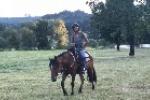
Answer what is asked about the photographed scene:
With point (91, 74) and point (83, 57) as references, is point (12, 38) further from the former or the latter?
point (83, 57)

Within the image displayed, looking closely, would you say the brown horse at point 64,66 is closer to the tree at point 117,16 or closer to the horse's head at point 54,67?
the horse's head at point 54,67

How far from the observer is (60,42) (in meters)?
139

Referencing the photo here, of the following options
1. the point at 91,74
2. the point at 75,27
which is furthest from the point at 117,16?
the point at 75,27

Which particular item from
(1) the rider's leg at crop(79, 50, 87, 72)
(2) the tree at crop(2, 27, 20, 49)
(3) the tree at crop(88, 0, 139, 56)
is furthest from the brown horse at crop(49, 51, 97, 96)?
(2) the tree at crop(2, 27, 20, 49)

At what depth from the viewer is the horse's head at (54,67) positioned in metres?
16.3

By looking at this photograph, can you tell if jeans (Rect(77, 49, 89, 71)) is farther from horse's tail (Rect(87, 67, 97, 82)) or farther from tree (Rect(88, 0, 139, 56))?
tree (Rect(88, 0, 139, 56))

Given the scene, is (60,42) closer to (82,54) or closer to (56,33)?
(56,33)

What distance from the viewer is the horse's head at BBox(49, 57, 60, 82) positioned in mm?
16344

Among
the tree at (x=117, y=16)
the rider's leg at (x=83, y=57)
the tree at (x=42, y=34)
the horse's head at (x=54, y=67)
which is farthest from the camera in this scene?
the tree at (x=42, y=34)

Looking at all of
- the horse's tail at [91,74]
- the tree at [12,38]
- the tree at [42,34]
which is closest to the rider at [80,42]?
the horse's tail at [91,74]

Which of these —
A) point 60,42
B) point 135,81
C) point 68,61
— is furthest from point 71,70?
point 60,42

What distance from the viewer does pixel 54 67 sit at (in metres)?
16.4

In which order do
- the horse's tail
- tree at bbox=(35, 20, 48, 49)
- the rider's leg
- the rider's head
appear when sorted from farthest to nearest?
tree at bbox=(35, 20, 48, 49), the horse's tail, the rider's leg, the rider's head

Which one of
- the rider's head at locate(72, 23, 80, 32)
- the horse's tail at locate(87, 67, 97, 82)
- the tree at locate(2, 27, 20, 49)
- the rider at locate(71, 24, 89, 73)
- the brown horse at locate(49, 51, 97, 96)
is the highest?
the rider's head at locate(72, 23, 80, 32)
